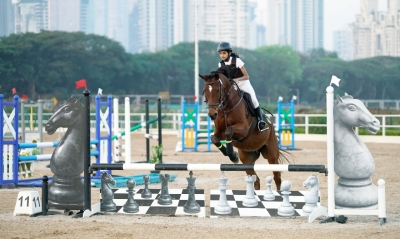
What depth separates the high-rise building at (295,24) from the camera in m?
109

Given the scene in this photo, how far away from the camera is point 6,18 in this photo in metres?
47.9

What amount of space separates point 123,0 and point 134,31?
250 inches

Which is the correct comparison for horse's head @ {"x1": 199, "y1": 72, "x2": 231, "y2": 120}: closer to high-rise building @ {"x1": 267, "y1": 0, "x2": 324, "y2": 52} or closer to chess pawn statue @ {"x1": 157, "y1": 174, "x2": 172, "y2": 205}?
chess pawn statue @ {"x1": 157, "y1": 174, "x2": 172, "y2": 205}

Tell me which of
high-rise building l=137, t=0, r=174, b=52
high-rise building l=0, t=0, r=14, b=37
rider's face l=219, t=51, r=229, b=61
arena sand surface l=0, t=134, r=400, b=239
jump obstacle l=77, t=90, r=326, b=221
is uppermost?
high-rise building l=137, t=0, r=174, b=52

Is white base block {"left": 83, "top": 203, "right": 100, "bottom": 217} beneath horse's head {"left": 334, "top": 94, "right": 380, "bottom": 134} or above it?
beneath

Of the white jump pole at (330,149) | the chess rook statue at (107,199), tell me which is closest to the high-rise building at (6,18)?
the chess rook statue at (107,199)

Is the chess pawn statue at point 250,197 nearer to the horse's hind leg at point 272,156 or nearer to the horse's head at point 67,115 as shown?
the horse's hind leg at point 272,156

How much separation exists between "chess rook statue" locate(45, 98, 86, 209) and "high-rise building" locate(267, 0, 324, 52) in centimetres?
10021

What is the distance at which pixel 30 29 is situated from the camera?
60375 mm

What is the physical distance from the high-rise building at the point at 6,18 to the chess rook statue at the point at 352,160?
41.1m

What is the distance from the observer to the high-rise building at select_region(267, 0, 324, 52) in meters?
109

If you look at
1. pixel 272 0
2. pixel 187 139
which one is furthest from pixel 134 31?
pixel 187 139

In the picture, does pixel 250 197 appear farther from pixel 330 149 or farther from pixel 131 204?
pixel 131 204

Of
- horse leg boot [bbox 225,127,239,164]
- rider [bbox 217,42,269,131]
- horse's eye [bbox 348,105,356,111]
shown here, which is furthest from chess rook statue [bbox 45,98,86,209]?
horse's eye [bbox 348,105,356,111]
